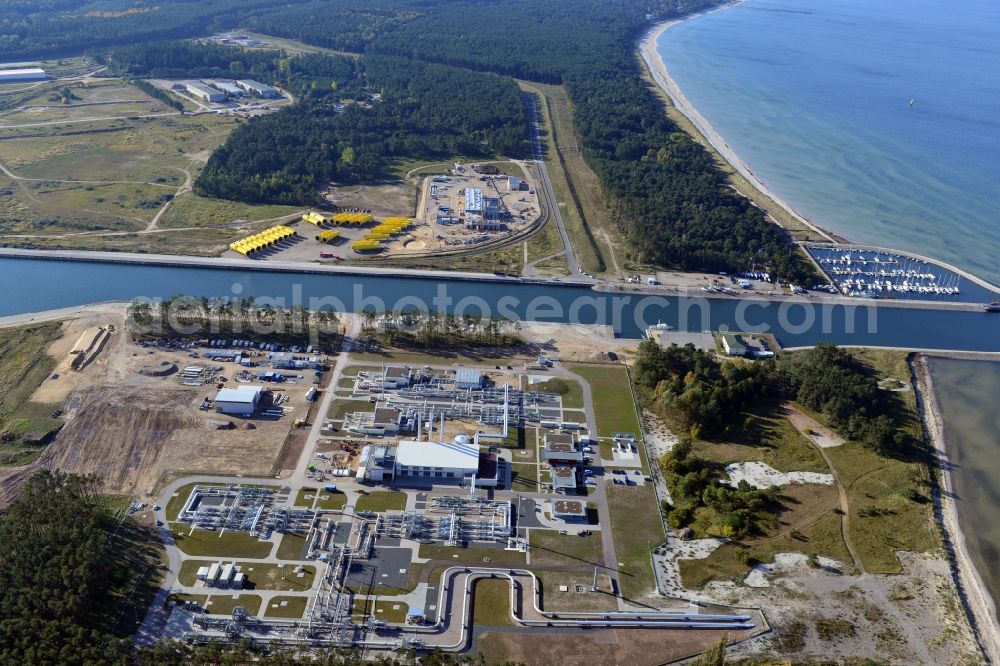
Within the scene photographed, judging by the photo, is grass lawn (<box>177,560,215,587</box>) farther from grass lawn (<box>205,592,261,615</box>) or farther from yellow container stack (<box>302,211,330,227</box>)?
yellow container stack (<box>302,211,330,227</box>)

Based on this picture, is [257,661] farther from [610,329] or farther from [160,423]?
[610,329]

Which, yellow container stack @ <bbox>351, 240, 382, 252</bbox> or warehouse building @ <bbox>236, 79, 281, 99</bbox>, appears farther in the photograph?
warehouse building @ <bbox>236, 79, 281, 99</bbox>

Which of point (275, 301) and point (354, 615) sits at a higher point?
point (275, 301)

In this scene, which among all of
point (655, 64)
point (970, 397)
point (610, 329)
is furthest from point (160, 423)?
point (655, 64)

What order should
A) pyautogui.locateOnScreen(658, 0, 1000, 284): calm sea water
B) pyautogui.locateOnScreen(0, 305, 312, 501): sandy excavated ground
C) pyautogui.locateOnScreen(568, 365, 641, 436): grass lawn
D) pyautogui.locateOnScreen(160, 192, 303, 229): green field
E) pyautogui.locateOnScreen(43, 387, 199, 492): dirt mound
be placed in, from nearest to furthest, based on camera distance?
pyautogui.locateOnScreen(43, 387, 199, 492): dirt mound → pyautogui.locateOnScreen(0, 305, 312, 501): sandy excavated ground → pyautogui.locateOnScreen(568, 365, 641, 436): grass lawn → pyautogui.locateOnScreen(160, 192, 303, 229): green field → pyautogui.locateOnScreen(658, 0, 1000, 284): calm sea water

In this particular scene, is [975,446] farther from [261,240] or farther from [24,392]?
[24,392]

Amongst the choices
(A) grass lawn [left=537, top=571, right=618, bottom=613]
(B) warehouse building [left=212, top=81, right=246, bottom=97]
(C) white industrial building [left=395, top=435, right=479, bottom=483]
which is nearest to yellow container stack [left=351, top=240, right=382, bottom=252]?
(C) white industrial building [left=395, top=435, right=479, bottom=483]

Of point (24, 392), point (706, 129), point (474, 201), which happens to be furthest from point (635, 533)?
point (706, 129)
